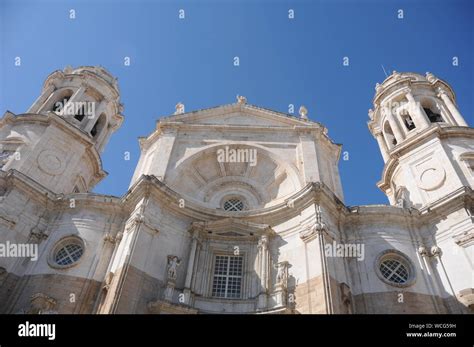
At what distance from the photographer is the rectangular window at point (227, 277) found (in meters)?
20.6

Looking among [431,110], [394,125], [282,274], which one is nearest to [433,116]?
[431,110]

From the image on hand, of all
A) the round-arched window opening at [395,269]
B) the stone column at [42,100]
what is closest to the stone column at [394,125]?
the round-arched window opening at [395,269]

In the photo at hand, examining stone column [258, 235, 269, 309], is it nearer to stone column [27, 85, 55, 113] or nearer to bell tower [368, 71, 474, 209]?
bell tower [368, 71, 474, 209]

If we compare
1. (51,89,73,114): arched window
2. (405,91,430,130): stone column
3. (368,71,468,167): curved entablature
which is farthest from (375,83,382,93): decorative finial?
(51,89,73,114): arched window

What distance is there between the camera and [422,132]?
2805cm

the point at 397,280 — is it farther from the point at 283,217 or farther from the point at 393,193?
the point at 393,193

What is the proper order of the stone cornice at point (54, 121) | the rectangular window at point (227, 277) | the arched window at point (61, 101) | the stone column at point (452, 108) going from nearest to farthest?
the rectangular window at point (227, 277)
the stone cornice at point (54, 121)
the stone column at point (452, 108)
the arched window at point (61, 101)

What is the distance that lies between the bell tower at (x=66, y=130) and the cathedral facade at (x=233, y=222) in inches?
5.4

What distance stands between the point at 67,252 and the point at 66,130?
10803 millimetres

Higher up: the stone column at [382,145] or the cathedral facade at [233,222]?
the stone column at [382,145]

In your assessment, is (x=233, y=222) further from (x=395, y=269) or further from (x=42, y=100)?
(x=42, y=100)

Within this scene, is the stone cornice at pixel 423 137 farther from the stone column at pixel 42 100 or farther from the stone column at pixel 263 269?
the stone column at pixel 42 100

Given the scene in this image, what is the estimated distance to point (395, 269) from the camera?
2127 cm
